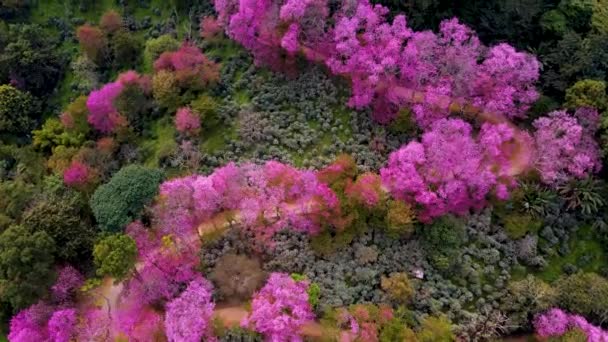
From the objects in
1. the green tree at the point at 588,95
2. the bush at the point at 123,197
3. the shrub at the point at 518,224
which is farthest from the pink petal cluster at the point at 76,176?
the green tree at the point at 588,95

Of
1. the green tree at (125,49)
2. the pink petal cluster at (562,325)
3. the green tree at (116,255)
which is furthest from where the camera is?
the green tree at (125,49)

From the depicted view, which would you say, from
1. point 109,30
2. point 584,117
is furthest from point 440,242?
point 109,30

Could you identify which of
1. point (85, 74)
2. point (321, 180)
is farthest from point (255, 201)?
point (85, 74)

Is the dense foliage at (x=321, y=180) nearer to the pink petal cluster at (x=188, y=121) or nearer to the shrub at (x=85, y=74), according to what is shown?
the pink petal cluster at (x=188, y=121)

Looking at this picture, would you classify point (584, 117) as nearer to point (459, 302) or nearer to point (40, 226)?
point (459, 302)

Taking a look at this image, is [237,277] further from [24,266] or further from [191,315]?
[24,266]

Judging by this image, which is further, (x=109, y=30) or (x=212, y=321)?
(x=109, y=30)
